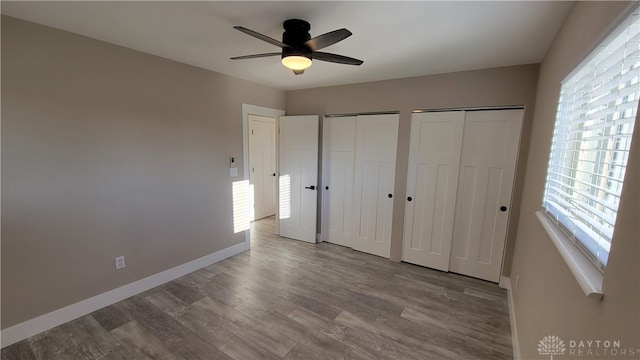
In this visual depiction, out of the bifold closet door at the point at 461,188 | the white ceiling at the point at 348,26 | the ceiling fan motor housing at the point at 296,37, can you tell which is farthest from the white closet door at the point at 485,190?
the ceiling fan motor housing at the point at 296,37

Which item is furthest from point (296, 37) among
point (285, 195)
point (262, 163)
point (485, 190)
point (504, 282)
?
point (262, 163)

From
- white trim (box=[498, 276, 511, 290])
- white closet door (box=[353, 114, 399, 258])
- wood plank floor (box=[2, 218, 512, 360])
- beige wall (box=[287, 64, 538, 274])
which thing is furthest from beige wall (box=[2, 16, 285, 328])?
white trim (box=[498, 276, 511, 290])

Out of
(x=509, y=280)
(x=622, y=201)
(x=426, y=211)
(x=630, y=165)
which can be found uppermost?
(x=630, y=165)

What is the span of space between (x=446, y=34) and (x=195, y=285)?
3.37m

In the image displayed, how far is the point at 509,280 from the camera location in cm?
277

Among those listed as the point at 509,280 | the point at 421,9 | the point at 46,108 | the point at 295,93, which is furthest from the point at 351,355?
the point at 295,93

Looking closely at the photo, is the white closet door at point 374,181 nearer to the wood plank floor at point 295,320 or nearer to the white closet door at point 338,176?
the white closet door at point 338,176

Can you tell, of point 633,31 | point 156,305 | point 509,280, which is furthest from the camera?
point 509,280

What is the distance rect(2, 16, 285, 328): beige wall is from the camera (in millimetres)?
1888

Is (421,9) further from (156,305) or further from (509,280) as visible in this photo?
(156,305)

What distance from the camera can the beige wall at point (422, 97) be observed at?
102 inches

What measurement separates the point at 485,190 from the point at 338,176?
6.14 feet

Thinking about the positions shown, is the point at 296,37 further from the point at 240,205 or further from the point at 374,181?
the point at 240,205
